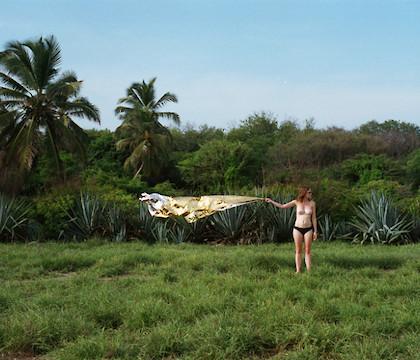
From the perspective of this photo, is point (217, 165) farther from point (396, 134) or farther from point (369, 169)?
point (396, 134)

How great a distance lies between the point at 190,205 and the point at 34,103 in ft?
45.0

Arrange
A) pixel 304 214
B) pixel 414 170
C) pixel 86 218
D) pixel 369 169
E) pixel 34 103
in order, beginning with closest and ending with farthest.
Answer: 1. pixel 304 214
2. pixel 86 218
3. pixel 34 103
4. pixel 414 170
5. pixel 369 169

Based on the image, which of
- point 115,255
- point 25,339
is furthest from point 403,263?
point 25,339

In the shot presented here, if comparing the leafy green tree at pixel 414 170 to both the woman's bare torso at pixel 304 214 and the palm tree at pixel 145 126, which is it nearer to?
the palm tree at pixel 145 126

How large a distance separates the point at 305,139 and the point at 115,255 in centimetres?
3832

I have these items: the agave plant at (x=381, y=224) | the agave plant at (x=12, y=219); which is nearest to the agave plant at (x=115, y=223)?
the agave plant at (x=12, y=219)

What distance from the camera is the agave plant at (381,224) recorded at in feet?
48.7

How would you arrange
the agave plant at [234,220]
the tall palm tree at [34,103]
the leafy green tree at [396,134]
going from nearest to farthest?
the agave plant at [234,220] → the tall palm tree at [34,103] → the leafy green tree at [396,134]

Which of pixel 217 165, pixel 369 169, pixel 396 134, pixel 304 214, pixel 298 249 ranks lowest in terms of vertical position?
pixel 298 249

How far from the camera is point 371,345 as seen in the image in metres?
4.64

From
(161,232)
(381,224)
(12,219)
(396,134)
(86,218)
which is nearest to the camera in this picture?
(381,224)

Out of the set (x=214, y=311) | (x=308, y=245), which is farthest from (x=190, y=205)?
(x=214, y=311)

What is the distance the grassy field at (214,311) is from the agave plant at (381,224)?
5.37 meters

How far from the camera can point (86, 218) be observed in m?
15.7
